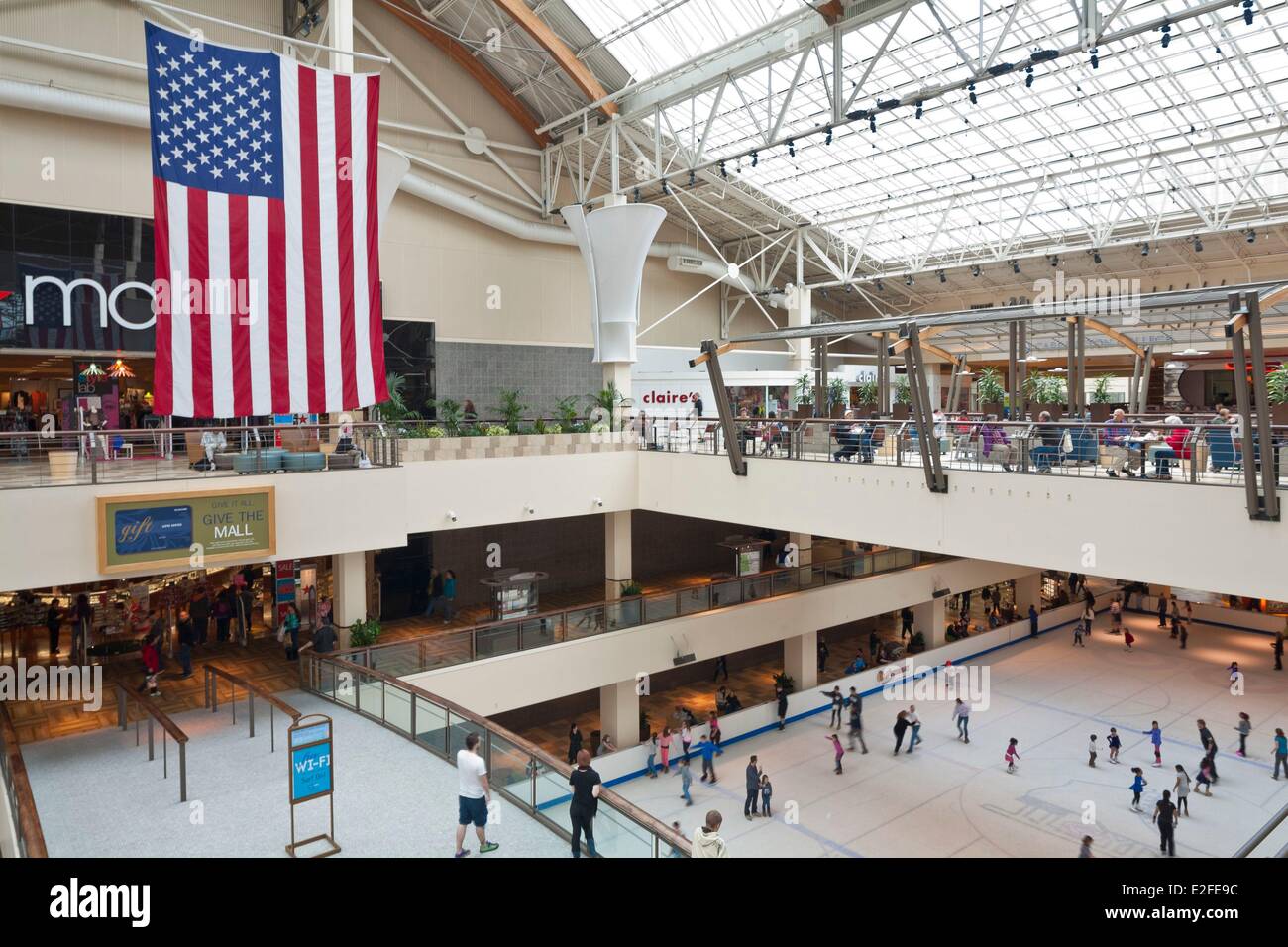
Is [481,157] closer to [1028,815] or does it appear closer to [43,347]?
[43,347]

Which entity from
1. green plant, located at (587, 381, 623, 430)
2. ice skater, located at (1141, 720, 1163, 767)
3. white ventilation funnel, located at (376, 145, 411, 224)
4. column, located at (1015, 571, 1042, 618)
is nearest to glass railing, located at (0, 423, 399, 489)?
white ventilation funnel, located at (376, 145, 411, 224)

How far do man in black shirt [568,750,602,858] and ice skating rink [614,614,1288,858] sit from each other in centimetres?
893

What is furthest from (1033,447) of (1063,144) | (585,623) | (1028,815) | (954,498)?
(1063,144)

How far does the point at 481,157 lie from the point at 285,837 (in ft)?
72.7

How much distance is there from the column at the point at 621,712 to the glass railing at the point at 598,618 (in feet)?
5.57

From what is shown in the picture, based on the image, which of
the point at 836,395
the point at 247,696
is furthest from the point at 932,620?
the point at 247,696

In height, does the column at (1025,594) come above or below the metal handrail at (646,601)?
below

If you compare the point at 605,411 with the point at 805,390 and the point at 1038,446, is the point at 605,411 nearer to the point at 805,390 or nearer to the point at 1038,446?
the point at 1038,446

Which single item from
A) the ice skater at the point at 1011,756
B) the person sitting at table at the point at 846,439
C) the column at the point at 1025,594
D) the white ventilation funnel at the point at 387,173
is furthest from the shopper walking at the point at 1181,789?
the white ventilation funnel at the point at 387,173

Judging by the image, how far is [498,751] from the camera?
9023mm

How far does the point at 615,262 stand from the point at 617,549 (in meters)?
7.34

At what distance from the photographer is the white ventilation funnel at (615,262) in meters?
21.4

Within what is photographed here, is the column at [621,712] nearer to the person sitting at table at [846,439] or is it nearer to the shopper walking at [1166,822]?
the person sitting at table at [846,439]
